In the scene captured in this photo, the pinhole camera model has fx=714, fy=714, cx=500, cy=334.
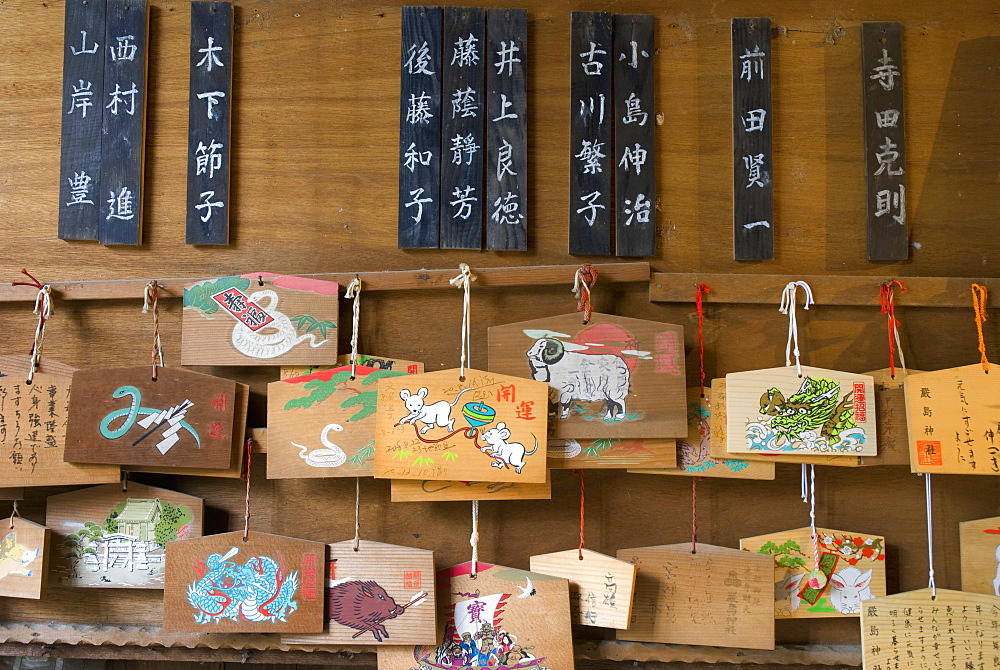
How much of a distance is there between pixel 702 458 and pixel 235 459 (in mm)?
865

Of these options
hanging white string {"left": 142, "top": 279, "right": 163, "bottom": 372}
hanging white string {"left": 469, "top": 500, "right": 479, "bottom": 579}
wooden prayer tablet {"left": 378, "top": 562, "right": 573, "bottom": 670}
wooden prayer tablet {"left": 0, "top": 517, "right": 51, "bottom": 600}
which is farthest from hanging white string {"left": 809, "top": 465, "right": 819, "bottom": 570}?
wooden prayer tablet {"left": 0, "top": 517, "right": 51, "bottom": 600}

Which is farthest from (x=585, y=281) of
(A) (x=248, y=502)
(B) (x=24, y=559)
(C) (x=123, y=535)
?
(B) (x=24, y=559)

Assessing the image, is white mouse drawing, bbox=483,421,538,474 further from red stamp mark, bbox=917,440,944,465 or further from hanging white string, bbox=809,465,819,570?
red stamp mark, bbox=917,440,944,465

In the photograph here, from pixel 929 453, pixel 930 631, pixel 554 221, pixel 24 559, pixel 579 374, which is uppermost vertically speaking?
pixel 554 221

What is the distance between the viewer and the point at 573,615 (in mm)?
1316

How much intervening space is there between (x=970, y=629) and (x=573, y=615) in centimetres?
71

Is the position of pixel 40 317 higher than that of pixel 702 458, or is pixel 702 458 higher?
pixel 40 317

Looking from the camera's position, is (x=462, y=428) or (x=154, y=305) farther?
(x=154, y=305)

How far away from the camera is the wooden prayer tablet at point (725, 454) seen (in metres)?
1.29

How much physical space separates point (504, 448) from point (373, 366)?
0.29 meters

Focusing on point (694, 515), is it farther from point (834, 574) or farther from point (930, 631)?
point (930, 631)

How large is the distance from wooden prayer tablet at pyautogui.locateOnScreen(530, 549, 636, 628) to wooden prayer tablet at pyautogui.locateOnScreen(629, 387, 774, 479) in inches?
7.0

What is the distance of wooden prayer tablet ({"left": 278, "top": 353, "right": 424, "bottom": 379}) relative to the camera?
133 cm

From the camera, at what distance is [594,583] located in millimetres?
1296
